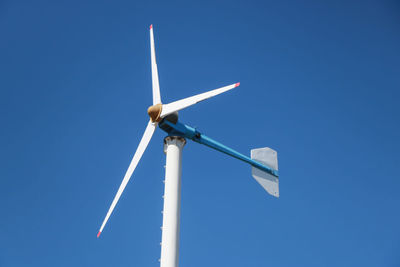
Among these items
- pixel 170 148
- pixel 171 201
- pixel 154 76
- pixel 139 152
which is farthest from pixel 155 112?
pixel 171 201

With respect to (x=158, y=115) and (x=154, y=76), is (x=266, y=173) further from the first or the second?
(x=154, y=76)

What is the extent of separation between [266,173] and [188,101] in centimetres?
1019

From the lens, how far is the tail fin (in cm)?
3025

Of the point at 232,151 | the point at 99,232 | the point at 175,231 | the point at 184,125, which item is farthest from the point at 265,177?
the point at 99,232

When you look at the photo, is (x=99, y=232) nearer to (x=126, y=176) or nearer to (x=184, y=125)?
(x=126, y=176)

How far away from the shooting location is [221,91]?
22859mm

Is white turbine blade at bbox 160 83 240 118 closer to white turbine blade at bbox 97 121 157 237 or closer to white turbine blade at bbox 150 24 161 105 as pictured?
white turbine blade at bbox 97 121 157 237

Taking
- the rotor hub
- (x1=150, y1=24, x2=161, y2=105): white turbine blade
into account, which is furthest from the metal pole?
(x1=150, y1=24, x2=161, y2=105): white turbine blade

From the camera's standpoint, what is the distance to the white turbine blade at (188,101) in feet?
74.3

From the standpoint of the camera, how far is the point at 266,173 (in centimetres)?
3055

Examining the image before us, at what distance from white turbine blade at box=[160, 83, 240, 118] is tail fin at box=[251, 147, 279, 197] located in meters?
9.08

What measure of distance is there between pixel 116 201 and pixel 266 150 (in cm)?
1274

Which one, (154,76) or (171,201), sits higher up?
(154,76)

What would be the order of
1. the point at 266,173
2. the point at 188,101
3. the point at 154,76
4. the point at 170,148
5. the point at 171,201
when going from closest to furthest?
the point at 171,201 < the point at 188,101 < the point at 170,148 < the point at 154,76 < the point at 266,173
